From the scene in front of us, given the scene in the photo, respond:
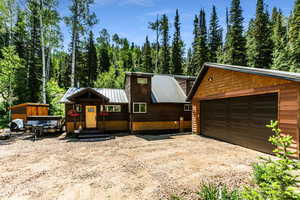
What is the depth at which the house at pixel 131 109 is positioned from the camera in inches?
456

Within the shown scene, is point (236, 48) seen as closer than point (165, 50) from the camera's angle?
Yes

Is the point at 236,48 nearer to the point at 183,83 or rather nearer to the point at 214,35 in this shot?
the point at 214,35

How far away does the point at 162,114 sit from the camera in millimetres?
12836

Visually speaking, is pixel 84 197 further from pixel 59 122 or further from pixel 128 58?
pixel 128 58

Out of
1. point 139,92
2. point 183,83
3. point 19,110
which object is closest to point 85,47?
point 19,110

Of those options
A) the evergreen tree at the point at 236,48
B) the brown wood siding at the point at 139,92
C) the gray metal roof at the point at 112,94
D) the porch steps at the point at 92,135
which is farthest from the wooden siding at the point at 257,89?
the evergreen tree at the point at 236,48

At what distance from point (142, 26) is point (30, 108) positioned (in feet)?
71.4

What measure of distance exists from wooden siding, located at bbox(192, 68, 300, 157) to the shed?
13.8m

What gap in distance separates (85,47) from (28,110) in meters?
14.7

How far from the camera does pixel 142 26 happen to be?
86.8 ft

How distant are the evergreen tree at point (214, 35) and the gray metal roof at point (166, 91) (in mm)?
16155

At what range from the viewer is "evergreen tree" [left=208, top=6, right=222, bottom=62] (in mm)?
28141

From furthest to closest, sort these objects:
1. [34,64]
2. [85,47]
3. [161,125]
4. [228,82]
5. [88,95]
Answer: [85,47]
[34,64]
[161,125]
[88,95]
[228,82]

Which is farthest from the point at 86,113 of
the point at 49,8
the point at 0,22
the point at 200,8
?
the point at 200,8
